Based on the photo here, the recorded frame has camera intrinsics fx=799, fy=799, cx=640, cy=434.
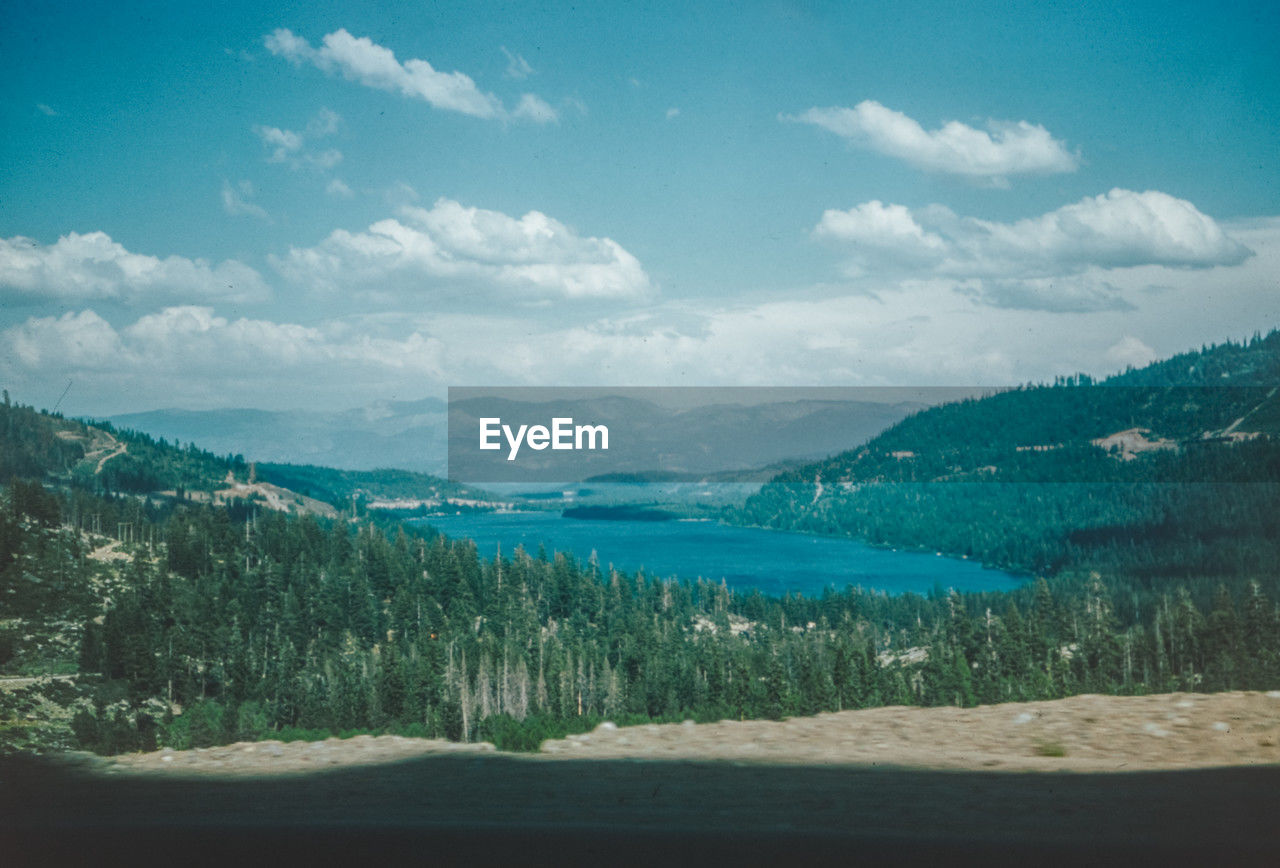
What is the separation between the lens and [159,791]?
6043mm

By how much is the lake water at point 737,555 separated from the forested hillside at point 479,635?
67.6 ft

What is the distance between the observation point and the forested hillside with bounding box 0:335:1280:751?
20.8 meters

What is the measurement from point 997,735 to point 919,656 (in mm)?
53609

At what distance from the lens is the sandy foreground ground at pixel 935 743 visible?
5980 mm

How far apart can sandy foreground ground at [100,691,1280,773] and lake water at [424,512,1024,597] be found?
3146 inches

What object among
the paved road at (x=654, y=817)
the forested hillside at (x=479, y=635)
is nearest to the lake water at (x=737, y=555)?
the forested hillside at (x=479, y=635)

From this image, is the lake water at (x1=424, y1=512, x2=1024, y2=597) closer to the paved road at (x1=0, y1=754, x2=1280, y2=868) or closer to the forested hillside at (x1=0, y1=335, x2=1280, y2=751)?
the forested hillside at (x1=0, y1=335, x2=1280, y2=751)

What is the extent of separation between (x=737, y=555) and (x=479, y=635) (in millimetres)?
96144

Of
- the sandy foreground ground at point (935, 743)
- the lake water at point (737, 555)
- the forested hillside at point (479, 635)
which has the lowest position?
the lake water at point (737, 555)

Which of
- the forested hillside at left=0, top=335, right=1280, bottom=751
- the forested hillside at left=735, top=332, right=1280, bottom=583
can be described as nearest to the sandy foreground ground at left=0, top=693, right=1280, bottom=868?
the forested hillside at left=0, top=335, right=1280, bottom=751

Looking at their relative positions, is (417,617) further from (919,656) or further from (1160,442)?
(1160,442)

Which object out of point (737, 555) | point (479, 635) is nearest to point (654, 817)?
point (479, 635)

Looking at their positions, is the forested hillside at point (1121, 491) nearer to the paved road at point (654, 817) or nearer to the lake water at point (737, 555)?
the lake water at point (737, 555)

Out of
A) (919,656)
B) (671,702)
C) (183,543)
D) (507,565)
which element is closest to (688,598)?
(507,565)
